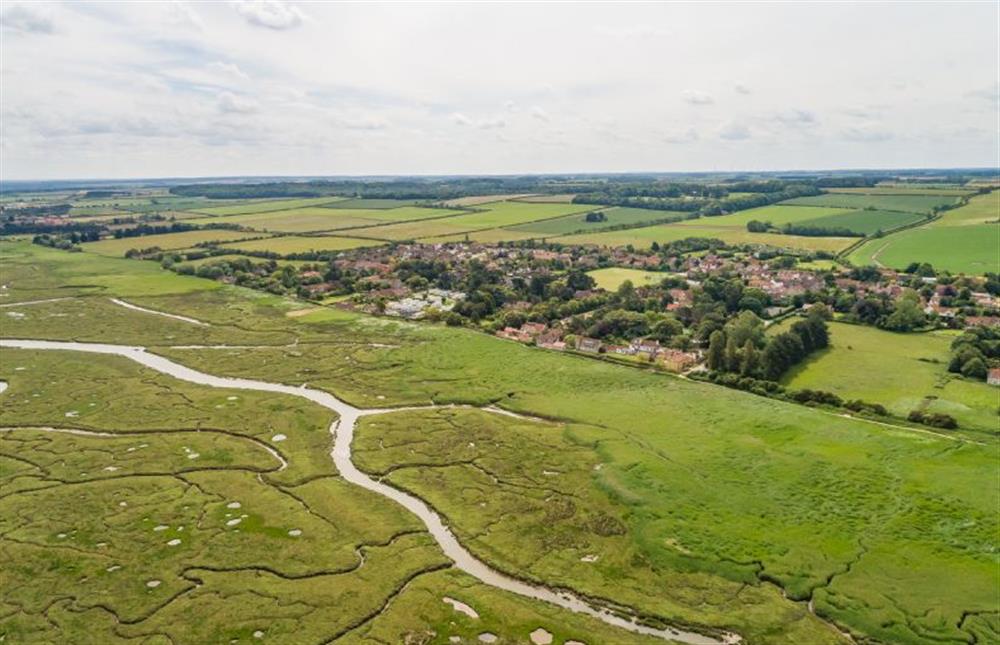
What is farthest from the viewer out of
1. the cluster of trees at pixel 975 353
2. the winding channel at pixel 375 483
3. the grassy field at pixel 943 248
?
the grassy field at pixel 943 248

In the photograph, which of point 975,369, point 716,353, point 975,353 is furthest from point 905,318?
point 716,353

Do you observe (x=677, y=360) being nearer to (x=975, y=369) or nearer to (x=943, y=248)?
(x=975, y=369)

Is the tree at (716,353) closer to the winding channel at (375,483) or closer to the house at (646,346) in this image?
the house at (646,346)

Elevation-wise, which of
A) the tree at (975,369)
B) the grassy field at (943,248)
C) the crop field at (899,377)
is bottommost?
the crop field at (899,377)

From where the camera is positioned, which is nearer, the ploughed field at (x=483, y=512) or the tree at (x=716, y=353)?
the ploughed field at (x=483, y=512)

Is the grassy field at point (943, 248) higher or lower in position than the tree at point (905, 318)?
higher

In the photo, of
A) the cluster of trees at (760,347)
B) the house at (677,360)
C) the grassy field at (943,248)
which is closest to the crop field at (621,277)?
the cluster of trees at (760,347)
